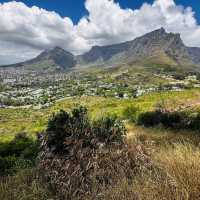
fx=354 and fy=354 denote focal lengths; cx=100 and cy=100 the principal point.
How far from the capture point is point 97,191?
4715mm

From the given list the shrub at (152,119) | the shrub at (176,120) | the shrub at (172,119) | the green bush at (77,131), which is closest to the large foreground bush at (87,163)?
the green bush at (77,131)

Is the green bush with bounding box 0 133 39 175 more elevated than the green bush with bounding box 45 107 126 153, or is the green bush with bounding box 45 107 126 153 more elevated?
the green bush with bounding box 45 107 126 153

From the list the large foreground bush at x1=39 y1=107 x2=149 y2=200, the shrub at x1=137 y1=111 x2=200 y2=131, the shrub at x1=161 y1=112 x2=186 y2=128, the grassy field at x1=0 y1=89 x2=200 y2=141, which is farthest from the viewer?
the grassy field at x1=0 y1=89 x2=200 y2=141

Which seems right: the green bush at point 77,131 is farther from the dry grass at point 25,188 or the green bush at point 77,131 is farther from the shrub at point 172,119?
the shrub at point 172,119

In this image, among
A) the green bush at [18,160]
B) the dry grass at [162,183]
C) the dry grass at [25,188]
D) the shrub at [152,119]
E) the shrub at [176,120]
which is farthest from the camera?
the shrub at [152,119]

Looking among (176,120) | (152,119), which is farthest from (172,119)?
(152,119)

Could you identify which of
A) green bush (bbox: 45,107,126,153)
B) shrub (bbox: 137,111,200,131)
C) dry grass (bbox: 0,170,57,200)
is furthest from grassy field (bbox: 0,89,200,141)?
dry grass (bbox: 0,170,57,200)

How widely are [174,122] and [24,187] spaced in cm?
1883

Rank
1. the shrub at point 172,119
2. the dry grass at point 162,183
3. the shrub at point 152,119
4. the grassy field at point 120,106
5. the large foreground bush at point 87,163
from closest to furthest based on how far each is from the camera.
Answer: the dry grass at point 162,183, the large foreground bush at point 87,163, the shrub at point 172,119, the shrub at point 152,119, the grassy field at point 120,106

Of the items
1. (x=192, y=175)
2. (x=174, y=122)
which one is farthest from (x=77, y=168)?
(x=174, y=122)

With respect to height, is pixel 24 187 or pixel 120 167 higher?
pixel 120 167

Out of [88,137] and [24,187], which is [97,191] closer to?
[88,137]

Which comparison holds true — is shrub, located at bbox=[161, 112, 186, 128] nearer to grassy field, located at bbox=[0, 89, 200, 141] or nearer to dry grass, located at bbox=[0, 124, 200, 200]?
grassy field, located at bbox=[0, 89, 200, 141]

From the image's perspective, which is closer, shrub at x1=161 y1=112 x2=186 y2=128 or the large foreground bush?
the large foreground bush
